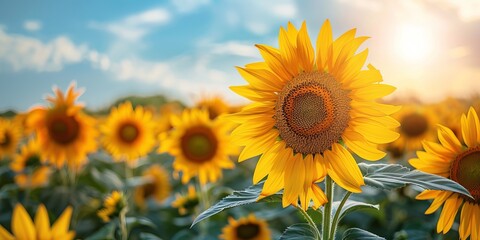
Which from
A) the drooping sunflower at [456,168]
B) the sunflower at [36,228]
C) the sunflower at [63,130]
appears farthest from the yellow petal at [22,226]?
the sunflower at [63,130]

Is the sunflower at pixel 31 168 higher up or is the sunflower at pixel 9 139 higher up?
the sunflower at pixel 9 139

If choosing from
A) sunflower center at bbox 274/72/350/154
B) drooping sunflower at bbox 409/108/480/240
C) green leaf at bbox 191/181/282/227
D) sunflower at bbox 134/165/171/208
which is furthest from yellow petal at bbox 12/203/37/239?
sunflower at bbox 134/165/171/208

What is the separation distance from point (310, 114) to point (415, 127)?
440cm

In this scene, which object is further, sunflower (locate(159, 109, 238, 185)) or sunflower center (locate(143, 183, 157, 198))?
sunflower center (locate(143, 183, 157, 198))

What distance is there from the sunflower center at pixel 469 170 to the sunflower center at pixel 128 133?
144 inches

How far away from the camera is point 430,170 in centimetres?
194

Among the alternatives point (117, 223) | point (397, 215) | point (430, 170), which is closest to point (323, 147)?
point (430, 170)

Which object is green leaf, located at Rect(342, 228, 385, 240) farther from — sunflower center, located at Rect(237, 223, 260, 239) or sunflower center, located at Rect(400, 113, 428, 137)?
sunflower center, located at Rect(400, 113, 428, 137)

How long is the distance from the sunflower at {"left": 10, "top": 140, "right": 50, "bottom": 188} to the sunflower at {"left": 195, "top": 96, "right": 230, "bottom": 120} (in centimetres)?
162

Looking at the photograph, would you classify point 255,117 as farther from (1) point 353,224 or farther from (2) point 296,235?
(1) point 353,224

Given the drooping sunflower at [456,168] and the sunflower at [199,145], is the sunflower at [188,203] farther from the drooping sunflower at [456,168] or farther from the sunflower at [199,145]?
the drooping sunflower at [456,168]

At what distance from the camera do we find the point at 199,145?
421cm

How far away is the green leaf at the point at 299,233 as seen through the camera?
168 centimetres

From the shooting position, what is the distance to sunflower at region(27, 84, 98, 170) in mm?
4709
